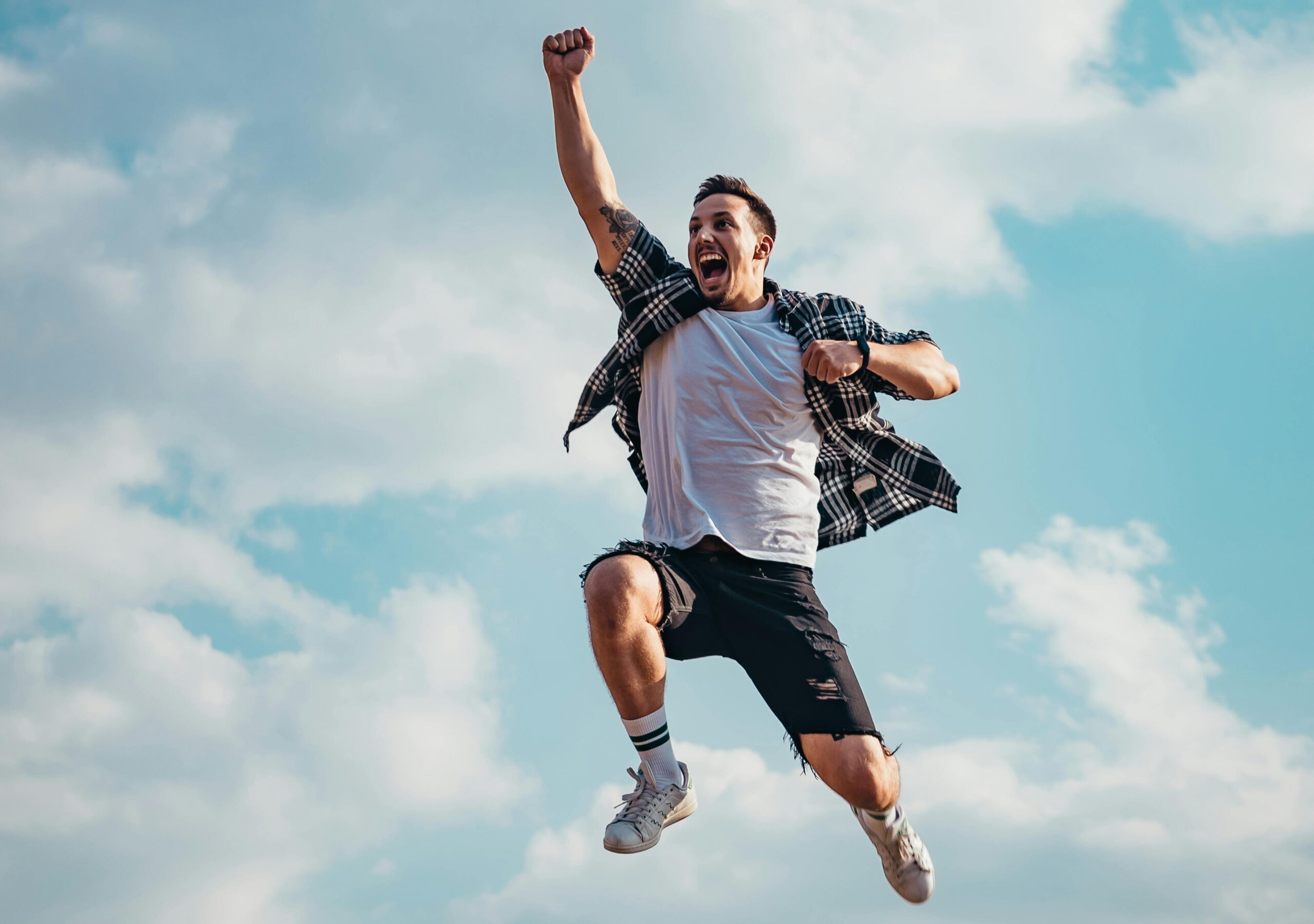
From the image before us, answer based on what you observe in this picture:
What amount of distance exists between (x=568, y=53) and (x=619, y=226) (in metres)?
0.96

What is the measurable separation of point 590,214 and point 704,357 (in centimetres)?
91

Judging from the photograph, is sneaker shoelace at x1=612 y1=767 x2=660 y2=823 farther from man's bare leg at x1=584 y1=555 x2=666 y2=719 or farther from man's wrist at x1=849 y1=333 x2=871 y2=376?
man's wrist at x1=849 y1=333 x2=871 y2=376

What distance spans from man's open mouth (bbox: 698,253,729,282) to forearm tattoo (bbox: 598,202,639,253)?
1.15 feet

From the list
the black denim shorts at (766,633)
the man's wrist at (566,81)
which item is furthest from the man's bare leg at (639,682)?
the man's wrist at (566,81)

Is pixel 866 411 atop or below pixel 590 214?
below

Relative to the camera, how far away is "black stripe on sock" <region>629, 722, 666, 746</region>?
5427mm

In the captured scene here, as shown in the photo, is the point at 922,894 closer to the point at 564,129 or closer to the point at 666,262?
the point at 666,262

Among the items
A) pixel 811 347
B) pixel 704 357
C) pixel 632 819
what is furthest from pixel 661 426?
pixel 632 819

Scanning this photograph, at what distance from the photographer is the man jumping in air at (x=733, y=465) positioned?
17.6 ft

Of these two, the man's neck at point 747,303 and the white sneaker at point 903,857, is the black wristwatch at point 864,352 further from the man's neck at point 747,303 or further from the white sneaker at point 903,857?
the white sneaker at point 903,857

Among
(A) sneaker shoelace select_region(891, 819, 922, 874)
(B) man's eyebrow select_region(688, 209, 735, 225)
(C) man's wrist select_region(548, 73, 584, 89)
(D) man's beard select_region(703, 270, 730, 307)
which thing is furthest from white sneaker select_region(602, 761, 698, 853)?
(C) man's wrist select_region(548, 73, 584, 89)

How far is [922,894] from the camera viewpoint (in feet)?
19.0

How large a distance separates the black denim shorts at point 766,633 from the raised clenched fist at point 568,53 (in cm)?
238

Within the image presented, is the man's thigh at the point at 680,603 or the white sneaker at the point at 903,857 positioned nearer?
the man's thigh at the point at 680,603
